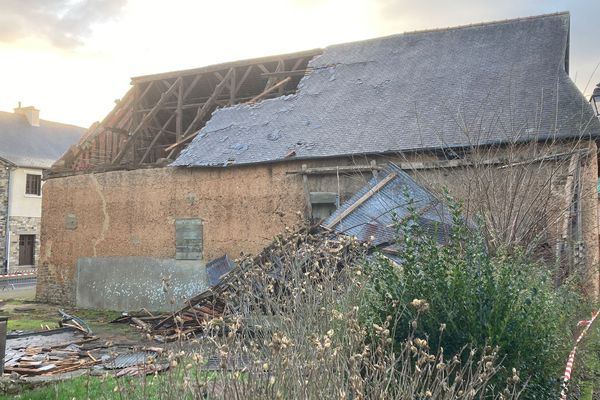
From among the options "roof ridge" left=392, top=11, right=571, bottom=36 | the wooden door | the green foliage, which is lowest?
the green foliage

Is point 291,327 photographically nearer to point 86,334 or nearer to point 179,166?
point 86,334

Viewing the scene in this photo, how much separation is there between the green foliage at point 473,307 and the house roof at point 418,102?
5.69 m

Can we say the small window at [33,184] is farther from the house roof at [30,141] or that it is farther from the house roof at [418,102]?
the house roof at [418,102]

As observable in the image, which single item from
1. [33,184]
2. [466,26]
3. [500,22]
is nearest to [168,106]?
[466,26]

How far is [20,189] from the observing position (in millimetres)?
30250

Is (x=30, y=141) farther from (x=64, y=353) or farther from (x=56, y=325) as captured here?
(x=64, y=353)

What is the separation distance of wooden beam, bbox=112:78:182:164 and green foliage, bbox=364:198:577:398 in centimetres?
1264

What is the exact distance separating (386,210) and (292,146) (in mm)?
4165

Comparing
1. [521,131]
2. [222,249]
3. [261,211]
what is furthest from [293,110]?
[521,131]

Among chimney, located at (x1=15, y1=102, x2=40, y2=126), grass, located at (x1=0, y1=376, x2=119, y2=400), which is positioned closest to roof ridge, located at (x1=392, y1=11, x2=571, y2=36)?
grass, located at (x1=0, y1=376, x2=119, y2=400)

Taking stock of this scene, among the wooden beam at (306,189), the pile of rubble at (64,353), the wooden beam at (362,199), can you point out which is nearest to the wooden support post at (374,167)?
the wooden beam at (362,199)

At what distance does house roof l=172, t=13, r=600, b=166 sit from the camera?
443 inches

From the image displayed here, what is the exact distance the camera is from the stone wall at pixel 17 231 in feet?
96.7

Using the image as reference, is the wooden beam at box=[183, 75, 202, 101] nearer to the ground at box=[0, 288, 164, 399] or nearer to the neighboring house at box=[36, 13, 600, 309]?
the neighboring house at box=[36, 13, 600, 309]
